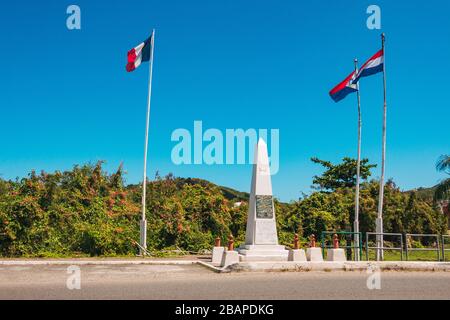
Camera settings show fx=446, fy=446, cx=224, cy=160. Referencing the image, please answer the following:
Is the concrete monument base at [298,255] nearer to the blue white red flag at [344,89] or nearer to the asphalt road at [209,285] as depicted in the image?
→ the asphalt road at [209,285]

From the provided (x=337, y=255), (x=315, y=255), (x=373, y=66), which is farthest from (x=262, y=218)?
(x=373, y=66)

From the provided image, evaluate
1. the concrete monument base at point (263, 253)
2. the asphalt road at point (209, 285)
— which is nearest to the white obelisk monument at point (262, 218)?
the concrete monument base at point (263, 253)

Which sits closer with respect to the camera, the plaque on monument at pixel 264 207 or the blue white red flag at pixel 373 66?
the plaque on monument at pixel 264 207

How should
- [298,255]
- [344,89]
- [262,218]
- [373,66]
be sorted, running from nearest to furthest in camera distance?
[298,255] < [262,218] < [373,66] < [344,89]

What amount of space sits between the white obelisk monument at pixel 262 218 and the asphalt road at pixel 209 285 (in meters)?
5.49

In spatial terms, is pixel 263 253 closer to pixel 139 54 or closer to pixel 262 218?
pixel 262 218

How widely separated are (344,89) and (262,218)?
784 centimetres

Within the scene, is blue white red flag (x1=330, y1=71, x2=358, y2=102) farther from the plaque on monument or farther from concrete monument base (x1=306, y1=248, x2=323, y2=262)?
concrete monument base (x1=306, y1=248, x2=323, y2=262)

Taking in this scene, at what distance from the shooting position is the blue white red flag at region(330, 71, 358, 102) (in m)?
22.1

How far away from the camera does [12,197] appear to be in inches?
895

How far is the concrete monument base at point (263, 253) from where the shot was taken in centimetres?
1867

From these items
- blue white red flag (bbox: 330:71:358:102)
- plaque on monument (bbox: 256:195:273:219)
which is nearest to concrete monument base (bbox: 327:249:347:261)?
plaque on monument (bbox: 256:195:273:219)

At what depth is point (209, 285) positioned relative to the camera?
35.2 ft
